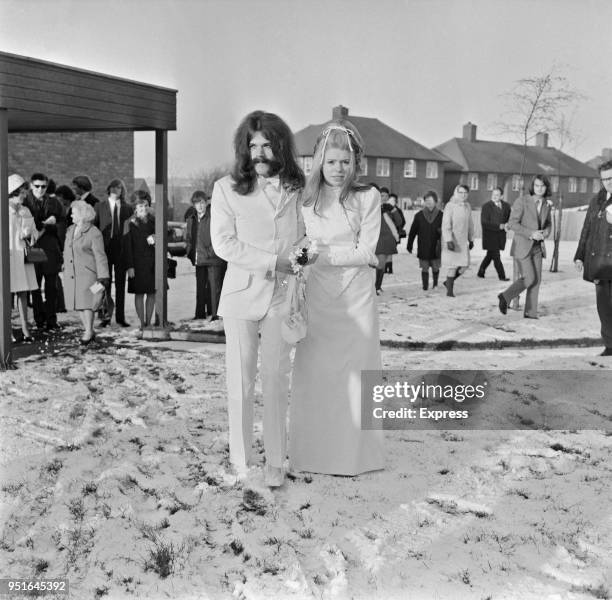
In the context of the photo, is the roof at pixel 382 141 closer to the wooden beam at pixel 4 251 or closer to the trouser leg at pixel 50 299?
the trouser leg at pixel 50 299

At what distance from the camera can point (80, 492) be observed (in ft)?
12.4

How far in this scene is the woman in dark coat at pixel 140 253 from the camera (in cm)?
852

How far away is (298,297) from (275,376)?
42 centimetres

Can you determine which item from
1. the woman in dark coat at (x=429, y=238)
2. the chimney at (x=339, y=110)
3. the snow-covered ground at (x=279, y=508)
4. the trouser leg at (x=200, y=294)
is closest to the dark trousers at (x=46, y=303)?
the trouser leg at (x=200, y=294)

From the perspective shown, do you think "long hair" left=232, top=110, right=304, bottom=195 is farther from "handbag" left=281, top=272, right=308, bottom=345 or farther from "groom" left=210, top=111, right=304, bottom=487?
"handbag" left=281, top=272, right=308, bottom=345

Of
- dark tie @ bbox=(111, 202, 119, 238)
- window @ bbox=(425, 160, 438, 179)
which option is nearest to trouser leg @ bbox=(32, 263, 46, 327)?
dark tie @ bbox=(111, 202, 119, 238)

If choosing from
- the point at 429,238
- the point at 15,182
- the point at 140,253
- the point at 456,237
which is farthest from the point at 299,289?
the point at 429,238

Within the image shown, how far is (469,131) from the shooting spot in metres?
59.7

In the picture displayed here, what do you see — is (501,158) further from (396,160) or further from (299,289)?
(299,289)

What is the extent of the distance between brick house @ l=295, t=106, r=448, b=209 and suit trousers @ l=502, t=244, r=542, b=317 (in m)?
38.4

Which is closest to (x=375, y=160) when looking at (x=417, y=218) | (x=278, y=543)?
(x=417, y=218)

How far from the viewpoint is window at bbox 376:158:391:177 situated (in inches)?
1943

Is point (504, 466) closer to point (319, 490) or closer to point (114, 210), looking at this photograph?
point (319, 490)

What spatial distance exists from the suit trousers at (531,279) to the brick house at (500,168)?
43766mm
